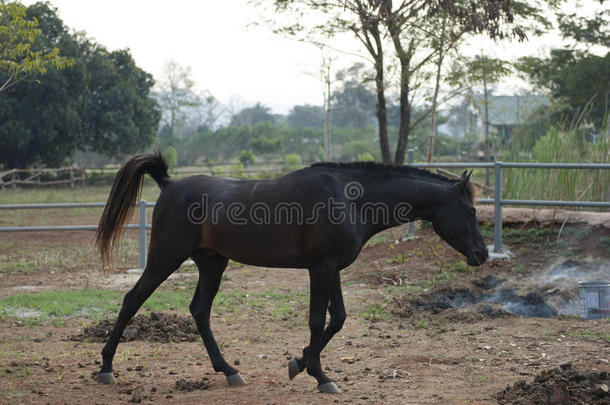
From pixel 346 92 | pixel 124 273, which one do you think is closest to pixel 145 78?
pixel 124 273

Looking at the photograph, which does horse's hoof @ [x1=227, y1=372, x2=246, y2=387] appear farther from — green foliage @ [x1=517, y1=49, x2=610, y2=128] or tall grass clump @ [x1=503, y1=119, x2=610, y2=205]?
green foliage @ [x1=517, y1=49, x2=610, y2=128]

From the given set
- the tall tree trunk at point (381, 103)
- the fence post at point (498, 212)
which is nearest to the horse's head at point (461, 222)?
the fence post at point (498, 212)

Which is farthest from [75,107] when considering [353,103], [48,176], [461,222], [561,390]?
[353,103]

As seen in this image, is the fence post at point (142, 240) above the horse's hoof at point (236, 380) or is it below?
above

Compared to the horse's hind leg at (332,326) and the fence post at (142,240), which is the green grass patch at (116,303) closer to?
the fence post at (142,240)

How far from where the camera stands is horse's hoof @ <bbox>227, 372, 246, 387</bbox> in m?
4.63

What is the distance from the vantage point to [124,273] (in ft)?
30.8

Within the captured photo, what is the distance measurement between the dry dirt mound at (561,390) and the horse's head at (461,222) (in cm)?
104

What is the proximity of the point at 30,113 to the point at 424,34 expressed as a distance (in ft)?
66.6

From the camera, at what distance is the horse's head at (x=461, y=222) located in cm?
479

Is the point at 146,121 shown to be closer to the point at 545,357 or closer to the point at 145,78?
the point at 145,78

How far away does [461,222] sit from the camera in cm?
479

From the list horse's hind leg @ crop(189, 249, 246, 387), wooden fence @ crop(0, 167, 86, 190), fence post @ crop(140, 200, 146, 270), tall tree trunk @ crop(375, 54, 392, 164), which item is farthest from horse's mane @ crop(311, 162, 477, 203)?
wooden fence @ crop(0, 167, 86, 190)

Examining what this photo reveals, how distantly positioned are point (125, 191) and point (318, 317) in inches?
77.0
